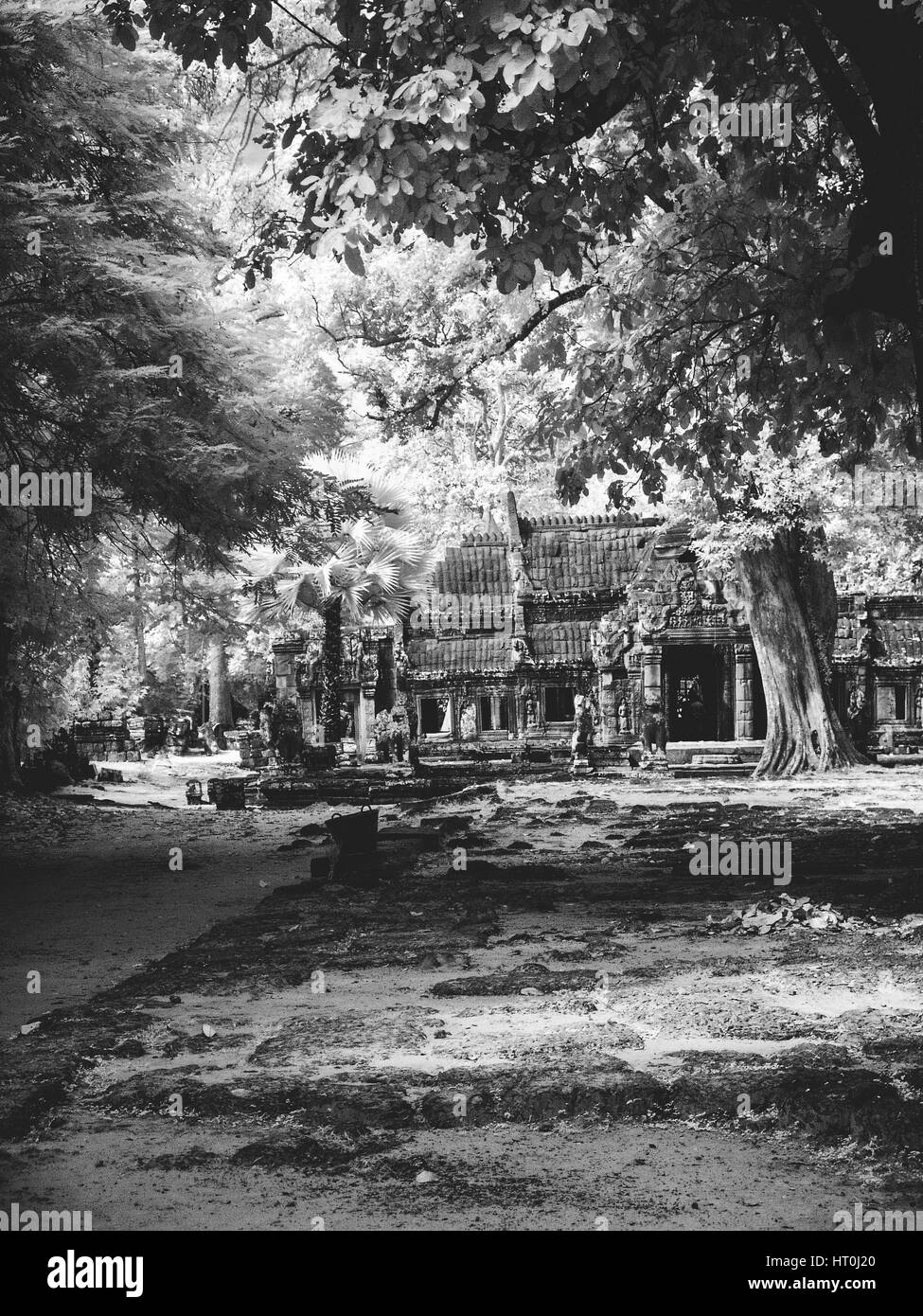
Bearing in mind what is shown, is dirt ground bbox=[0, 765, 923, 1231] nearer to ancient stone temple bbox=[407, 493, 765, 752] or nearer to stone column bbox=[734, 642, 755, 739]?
ancient stone temple bbox=[407, 493, 765, 752]

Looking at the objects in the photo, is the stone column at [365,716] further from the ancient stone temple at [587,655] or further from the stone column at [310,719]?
the stone column at [310,719]

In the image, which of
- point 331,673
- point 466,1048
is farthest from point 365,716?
point 466,1048

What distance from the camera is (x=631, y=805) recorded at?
20.9m

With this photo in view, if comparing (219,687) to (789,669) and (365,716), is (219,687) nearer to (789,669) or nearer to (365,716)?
(365,716)

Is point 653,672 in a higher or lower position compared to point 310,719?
higher

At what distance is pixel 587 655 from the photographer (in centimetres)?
3209

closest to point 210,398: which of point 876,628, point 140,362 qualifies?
point 140,362

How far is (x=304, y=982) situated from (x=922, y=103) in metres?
6.54

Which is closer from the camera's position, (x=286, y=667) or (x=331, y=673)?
(x=331, y=673)

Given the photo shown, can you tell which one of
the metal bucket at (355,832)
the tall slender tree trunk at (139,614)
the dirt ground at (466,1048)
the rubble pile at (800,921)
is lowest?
the dirt ground at (466,1048)

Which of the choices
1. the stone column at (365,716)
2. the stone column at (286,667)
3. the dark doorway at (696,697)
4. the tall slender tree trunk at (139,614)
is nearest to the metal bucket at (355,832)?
the tall slender tree trunk at (139,614)

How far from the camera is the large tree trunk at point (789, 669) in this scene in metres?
26.3

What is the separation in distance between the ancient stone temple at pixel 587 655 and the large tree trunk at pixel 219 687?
13629mm

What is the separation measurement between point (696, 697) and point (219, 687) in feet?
63.9
